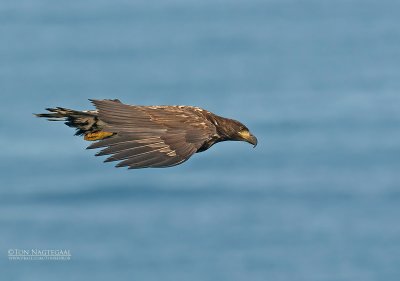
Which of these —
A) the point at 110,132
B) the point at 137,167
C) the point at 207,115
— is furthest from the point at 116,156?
the point at 207,115

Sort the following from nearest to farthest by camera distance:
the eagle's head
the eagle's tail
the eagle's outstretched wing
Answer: the eagle's outstretched wing < the eagle's tail < the eagle's head

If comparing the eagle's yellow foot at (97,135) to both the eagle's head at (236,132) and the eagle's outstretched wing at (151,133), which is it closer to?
the eagle's outstretched wing at (151,133)

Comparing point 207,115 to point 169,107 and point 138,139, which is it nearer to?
point 169,107

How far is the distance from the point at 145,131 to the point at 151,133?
7 centimetres

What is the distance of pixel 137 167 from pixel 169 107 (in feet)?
7.50

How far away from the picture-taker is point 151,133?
16.4 m

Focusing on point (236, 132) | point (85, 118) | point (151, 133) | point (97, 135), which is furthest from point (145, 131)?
point (236, 132)

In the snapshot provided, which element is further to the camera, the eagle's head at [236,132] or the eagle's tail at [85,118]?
the eagle's head at [236,132]

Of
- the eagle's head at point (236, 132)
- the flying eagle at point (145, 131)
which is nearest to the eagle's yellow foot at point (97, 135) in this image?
the flying eagle at point (145, 131)

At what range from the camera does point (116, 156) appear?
15.4 meters

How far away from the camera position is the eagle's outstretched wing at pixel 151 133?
15.6 m

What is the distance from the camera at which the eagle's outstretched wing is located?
614 inches

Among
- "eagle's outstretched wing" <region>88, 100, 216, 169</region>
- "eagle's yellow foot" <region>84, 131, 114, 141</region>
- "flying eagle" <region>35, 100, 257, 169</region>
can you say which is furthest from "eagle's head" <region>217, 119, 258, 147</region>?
"eagle's yellow foot" <region>84, 131, 114, 141</region>

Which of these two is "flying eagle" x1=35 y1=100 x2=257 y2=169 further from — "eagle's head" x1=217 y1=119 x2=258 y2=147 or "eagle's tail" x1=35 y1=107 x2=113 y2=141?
"eagle's head" x1=217 y1=119 x2=258 y2=147
